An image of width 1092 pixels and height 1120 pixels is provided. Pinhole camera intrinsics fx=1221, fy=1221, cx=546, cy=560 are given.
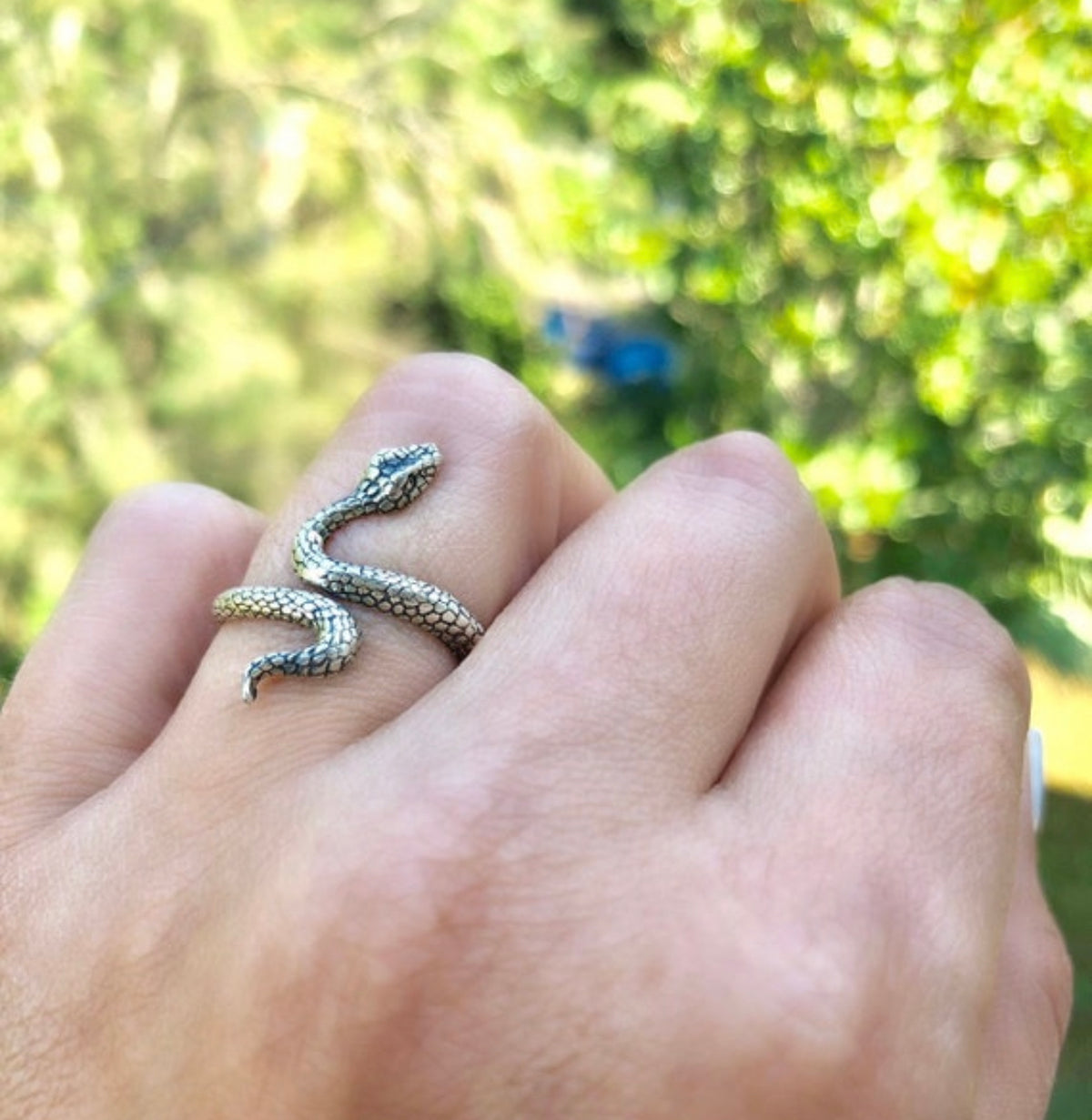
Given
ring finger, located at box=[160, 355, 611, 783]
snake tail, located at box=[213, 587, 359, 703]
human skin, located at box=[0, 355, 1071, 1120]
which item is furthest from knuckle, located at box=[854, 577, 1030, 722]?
snake tail, located at box=[213, 587, 359, 703]

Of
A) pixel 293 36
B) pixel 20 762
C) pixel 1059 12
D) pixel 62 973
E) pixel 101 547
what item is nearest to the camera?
pixel 62 973

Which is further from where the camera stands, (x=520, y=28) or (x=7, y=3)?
(x=520, y=28)

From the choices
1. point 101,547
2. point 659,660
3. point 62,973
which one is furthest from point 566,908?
point 101,547

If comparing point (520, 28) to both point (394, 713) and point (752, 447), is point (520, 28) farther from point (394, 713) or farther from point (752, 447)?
point (394, 713)

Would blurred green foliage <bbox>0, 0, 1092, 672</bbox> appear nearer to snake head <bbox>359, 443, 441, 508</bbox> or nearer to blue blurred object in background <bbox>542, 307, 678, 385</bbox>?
blue blurred object in background <bbox>542, 307, 678, 385</bbox>

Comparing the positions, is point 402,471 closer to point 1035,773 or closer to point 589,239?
point 1035,773

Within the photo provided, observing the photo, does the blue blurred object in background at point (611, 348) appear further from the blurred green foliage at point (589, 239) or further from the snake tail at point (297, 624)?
the snake tail at point (297, 624)

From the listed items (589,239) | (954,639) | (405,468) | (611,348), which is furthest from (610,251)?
(954,639)
